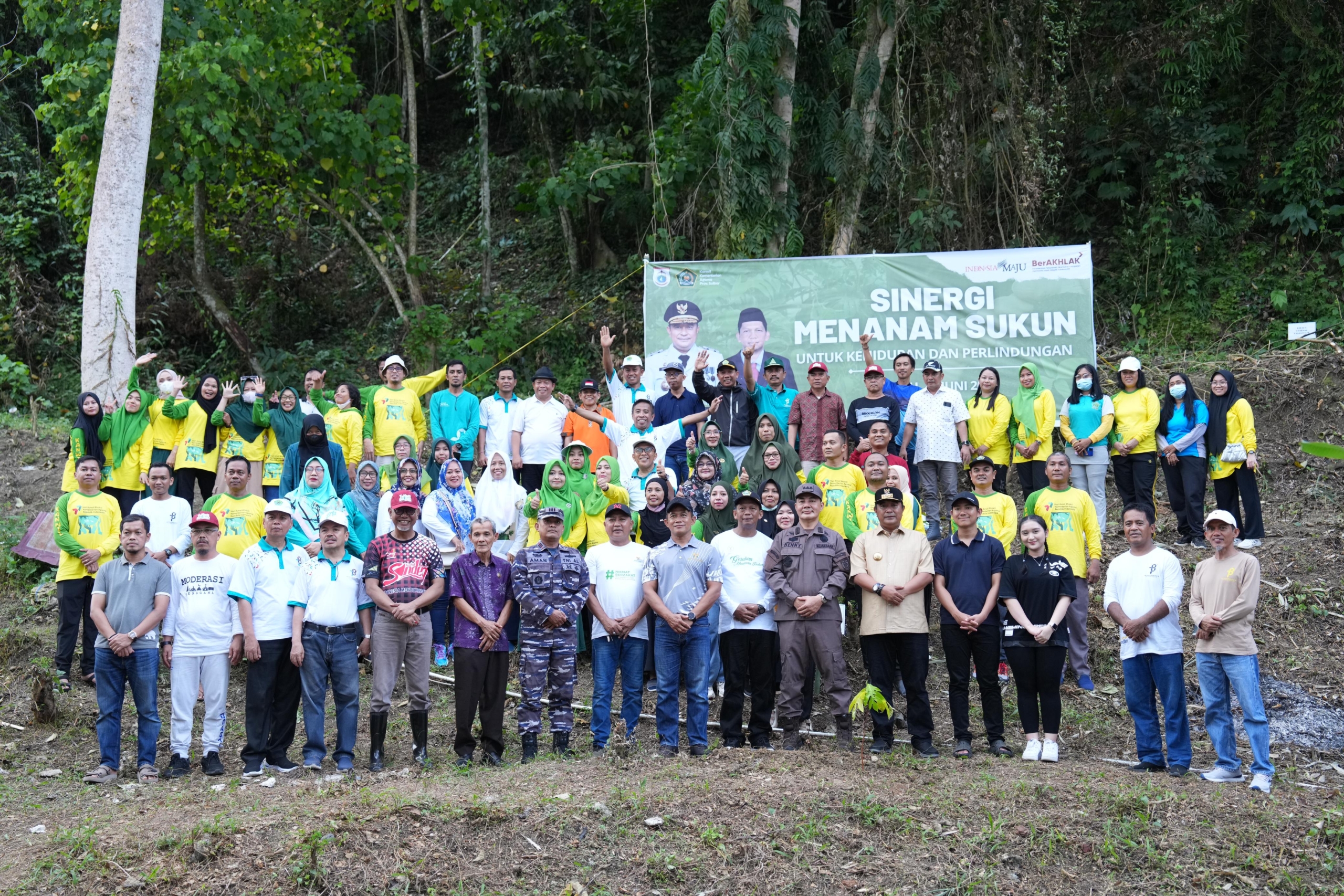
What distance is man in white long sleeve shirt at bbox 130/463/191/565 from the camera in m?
8.70

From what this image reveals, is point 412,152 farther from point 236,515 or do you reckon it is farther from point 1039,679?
point 1039,679

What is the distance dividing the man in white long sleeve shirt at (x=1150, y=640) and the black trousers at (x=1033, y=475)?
2963 millimetres

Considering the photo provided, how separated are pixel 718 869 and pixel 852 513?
3348mm

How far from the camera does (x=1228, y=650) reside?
7.34 metres

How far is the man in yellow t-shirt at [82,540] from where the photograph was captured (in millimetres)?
8711

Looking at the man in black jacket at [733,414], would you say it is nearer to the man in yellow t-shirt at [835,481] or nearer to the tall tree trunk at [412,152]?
the man in yellow t-shirt at [835,481]

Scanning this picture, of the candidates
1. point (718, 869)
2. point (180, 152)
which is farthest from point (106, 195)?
point (718, 869)

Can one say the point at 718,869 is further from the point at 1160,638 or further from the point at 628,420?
the point at 628,420

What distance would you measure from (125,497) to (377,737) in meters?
3.78

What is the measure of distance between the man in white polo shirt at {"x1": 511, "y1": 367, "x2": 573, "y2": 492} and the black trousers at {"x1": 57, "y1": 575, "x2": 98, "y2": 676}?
3714 millimetres

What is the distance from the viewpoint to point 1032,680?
7.91m

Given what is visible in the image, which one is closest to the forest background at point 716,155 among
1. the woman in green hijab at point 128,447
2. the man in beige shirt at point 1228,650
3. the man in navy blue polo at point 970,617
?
the woman in green hijab at point 128,447

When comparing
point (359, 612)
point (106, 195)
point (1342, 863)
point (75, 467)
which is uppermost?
point (106, 195)

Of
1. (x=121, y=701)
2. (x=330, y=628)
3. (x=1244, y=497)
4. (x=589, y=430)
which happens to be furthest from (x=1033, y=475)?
(x=121, y=701)
